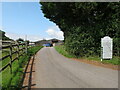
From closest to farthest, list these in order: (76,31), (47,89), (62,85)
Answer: (47,89) → (62,85) → (76,31)

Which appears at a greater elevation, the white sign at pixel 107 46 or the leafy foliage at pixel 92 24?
the leafy foliage at pixel 92 24

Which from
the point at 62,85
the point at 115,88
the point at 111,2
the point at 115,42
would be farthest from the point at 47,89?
the point at 111,2

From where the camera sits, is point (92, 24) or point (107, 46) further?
point (92, 24)

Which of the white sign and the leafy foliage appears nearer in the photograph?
the white sign

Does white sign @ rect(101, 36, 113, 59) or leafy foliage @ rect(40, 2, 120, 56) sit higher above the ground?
leafy foliage @ rect(40, 2, 120, 56)

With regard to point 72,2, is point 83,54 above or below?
below

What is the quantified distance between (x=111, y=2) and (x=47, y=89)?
10537 mm

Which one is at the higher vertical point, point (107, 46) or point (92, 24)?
point (92, 24)

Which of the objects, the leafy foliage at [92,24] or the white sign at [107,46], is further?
the leafy foliage at [92,24]

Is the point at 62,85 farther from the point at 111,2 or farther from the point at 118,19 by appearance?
the point at 111,2

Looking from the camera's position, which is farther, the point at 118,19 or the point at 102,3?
the point at 102,3

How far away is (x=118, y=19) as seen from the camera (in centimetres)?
1302

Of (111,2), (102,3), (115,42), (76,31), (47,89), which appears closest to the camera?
(47,89)

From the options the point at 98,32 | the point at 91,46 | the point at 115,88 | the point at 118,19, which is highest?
the point at 118,19
